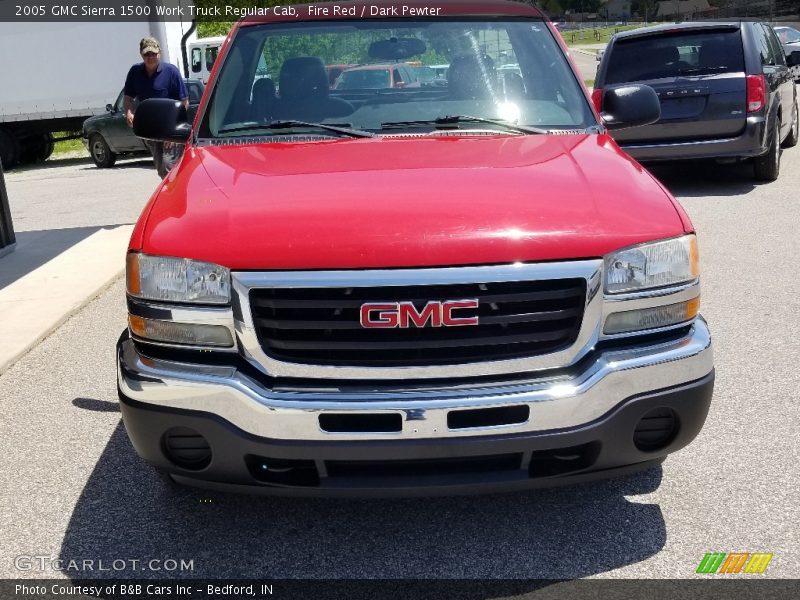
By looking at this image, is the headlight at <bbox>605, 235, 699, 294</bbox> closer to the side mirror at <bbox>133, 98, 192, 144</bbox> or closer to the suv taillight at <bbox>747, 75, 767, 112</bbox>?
the side mirror at <bbox>133, 98, 192, 144</bbox>

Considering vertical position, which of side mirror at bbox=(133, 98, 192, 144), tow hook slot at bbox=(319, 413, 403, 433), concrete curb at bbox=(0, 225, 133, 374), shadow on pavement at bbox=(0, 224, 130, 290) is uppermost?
side mirror at bbox=(133, 98, 192, 144)

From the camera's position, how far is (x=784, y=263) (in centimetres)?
734

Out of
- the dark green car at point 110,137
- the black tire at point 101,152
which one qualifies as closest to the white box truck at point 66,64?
the dark green car at point 110,137

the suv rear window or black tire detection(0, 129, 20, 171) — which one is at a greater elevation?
the suv rear window

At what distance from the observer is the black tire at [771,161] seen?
10.8 metres

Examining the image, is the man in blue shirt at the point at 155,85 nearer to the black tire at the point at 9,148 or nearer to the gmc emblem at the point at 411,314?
the gmc emblem at the point at 411,314

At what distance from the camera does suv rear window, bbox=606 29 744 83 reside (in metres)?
10.5

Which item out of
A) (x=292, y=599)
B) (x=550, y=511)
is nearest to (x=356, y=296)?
(x=292, y=599)

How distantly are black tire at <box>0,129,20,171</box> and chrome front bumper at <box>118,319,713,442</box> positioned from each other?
61.6 feet

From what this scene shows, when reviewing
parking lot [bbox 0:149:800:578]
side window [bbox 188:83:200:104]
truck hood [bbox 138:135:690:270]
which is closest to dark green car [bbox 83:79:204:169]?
side window [bbox 188:83:200:104]

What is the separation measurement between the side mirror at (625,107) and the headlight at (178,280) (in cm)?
228

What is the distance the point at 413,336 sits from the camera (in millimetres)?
2938

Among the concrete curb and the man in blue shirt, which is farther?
the man in blue shirt

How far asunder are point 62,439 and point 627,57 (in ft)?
27.4
